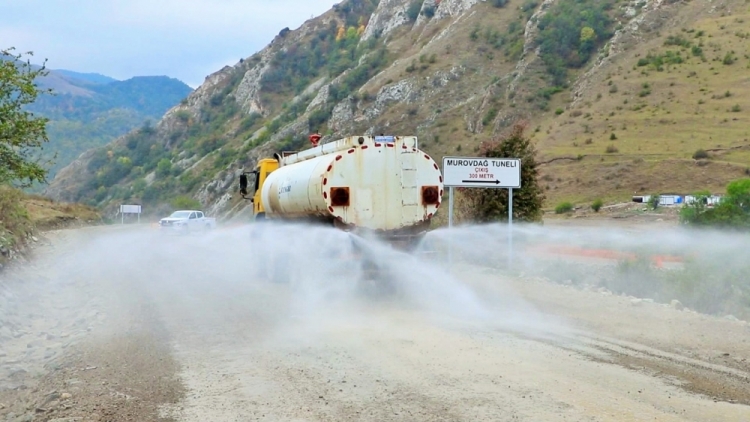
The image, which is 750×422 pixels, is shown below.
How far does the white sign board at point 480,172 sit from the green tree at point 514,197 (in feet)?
17.0

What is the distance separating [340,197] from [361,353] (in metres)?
5.59

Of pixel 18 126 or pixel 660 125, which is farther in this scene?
pixel 660 125

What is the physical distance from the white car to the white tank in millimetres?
32861

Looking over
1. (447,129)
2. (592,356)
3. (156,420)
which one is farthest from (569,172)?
(156,420)

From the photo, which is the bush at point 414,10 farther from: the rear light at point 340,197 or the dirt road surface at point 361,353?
the rear light at point 340,197

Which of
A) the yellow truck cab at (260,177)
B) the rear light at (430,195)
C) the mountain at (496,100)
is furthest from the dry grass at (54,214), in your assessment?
the rear light at (430,195)

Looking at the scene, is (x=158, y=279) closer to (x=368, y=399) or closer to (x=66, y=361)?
(x=66, y=361)

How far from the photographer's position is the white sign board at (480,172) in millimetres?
19094

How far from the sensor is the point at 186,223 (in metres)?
47.7

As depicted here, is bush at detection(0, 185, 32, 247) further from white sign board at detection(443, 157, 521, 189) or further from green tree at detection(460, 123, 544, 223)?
green tree at detection(460, 123, 544, 223)

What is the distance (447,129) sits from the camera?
268 ft

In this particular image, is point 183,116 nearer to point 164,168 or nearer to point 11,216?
point 164,168

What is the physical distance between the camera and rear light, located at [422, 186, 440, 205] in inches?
608

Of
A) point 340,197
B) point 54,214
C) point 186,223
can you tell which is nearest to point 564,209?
point 186,223
